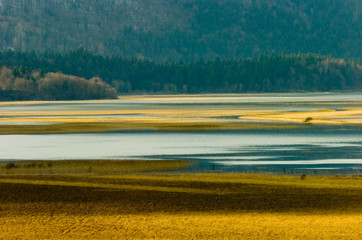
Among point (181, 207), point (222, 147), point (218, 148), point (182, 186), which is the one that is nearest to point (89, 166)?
point (182, 186)

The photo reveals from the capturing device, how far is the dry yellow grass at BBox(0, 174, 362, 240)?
60.7 feet

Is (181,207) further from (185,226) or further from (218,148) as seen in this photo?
(218,148)

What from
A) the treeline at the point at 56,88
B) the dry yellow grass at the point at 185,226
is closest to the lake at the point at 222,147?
the dry yellow grass at the point at 185,226

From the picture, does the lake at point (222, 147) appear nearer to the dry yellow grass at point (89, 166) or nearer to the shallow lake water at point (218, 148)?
the shallow lake water at point (218, 148)

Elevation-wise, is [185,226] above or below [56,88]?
above

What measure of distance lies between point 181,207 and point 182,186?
4038 mm

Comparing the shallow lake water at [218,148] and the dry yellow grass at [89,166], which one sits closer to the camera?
the dry yellow grass at [89,166]

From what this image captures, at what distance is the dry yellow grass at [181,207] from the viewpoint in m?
18.5

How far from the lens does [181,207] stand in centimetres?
2172

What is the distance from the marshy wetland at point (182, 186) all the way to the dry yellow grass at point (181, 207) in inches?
1.0

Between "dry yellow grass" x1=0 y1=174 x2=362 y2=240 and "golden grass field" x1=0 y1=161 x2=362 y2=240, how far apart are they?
22mm

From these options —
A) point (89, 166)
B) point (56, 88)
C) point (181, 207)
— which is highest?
point (181, 207)

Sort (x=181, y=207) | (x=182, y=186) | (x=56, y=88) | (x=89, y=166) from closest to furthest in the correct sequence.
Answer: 1. (x=181, y=207)
2. (x=182, y=186)
3. (x=89, y=166)
4. (x=56, y=88)

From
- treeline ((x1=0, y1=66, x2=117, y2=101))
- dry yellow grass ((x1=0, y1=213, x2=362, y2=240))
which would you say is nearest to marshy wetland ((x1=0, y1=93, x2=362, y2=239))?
dry yellow grass ((x1=0, y1=213, x2=362, y2=240))
